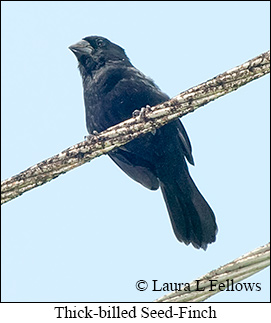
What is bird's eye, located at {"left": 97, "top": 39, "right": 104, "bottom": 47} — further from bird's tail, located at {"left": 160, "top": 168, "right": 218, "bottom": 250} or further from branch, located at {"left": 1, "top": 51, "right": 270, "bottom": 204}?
branch, located at {"left": 1, "top": 51, "right": 270, "bottom": 204}

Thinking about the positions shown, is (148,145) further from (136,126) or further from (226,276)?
(226,276)

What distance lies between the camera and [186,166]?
5.44m

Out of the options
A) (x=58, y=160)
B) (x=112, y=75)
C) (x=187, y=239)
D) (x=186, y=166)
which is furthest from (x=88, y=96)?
(x=58, y=160)

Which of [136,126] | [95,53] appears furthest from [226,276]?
[95,53]

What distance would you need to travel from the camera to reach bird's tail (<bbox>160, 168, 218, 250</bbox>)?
5.28 meters

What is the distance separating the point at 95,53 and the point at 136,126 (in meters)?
2.44

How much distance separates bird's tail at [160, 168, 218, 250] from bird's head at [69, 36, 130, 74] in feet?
4.18

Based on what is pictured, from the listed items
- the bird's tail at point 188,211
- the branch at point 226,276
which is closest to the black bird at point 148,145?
the bird's tail at point 188,211

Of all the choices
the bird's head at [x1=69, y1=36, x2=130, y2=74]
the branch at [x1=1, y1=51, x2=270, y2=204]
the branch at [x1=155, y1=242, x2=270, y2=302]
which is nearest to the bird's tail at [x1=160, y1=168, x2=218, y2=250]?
the bird's head at [x1=69, y1=36, x2=130, y2=74]

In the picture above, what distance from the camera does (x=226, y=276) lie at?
2213 millimetres

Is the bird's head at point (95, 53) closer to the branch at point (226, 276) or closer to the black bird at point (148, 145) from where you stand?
the black bird at point (148, 145)

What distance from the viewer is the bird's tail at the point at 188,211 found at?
17.3ft
